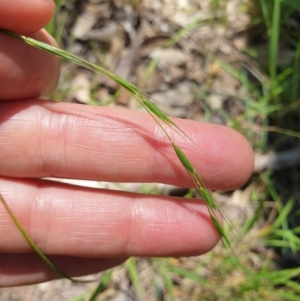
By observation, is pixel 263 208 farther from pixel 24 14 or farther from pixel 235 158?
pixel 24 14

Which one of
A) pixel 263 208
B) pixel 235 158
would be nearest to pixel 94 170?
pixel 235 158

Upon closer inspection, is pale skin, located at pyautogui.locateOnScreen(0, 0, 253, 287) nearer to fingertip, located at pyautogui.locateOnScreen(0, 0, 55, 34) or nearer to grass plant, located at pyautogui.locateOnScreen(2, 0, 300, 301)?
fingertip, located at pyautogui.locateOnScreen(0, 0, 55, 34)

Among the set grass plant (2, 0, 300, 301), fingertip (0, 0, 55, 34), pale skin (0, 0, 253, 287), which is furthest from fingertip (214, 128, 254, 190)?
fingertip (0, 0, 55, 34)

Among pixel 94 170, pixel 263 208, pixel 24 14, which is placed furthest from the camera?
pixel 263 208

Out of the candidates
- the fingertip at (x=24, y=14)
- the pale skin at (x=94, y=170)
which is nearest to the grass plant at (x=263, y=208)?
the pale skin at (x=94, y=170)

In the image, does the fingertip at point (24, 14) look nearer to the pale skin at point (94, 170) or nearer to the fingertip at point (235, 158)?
the pale skin at point (94, 170)

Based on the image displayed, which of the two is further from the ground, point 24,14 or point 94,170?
point 24,14
